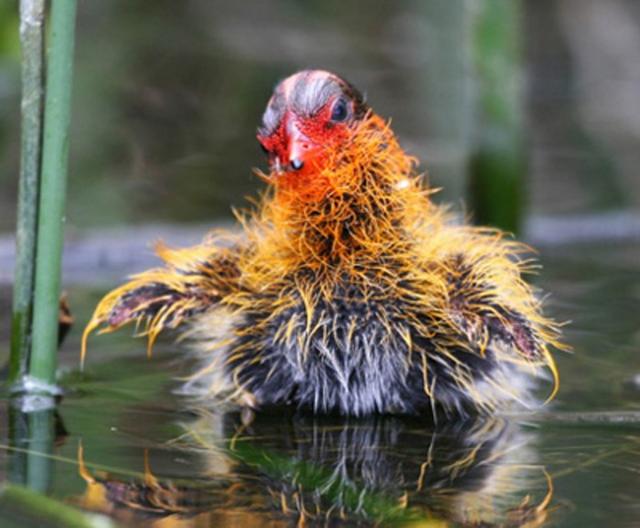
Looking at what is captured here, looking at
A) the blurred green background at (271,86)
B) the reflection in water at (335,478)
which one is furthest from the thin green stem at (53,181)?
the blurred green background at (271,86)

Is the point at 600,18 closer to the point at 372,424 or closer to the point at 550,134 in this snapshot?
the point at 550,134

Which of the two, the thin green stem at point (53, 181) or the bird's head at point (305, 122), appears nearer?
the thin green stem at point (53, 181)

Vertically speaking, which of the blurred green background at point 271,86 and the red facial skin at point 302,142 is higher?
the blurred green background at point 271,86

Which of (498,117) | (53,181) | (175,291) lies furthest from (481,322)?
(498,117)

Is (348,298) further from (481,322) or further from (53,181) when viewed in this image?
(53,181)

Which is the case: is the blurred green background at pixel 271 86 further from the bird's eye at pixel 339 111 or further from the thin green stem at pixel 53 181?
the thin green stem at pixel 53 181

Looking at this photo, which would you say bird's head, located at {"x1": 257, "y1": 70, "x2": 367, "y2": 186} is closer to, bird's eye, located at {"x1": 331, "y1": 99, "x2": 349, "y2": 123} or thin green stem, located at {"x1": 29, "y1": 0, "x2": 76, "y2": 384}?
bird's eye, located at {"x1": 331, "y1": 99, "x2": 349, "y2": 123}

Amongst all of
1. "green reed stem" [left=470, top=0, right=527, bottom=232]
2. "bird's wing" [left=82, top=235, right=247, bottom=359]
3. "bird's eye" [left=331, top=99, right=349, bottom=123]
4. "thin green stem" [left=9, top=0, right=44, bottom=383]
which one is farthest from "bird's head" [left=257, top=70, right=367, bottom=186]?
"green reed stem" [left=470, top=0, right=527, bottom=232]

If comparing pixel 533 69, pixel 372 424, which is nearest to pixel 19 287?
pixel 372 424
